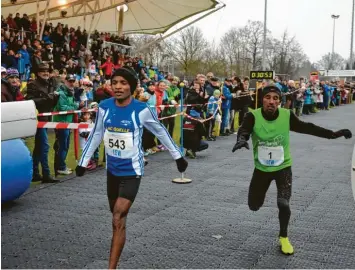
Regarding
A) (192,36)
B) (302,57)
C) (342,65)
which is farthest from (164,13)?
(342,65)

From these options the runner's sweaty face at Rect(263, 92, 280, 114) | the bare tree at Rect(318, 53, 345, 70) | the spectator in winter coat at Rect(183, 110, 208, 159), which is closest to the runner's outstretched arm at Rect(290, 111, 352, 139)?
the runner's sweaty face at Rect(263, 92, 280, 114)

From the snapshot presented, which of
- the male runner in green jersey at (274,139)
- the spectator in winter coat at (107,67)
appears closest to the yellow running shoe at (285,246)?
the male runner in green jersey at (274,139)

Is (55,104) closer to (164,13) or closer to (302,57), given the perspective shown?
(164,13)

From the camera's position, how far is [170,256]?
4.71m

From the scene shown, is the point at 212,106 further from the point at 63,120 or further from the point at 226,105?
the point at 63,120

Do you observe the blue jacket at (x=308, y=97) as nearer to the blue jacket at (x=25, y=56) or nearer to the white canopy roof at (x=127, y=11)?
the white canopy roof at (x=127, y=11)

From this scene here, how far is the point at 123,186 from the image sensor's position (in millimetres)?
4293

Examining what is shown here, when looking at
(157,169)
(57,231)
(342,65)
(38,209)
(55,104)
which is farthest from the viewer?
(342,65)

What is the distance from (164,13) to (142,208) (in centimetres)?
2549

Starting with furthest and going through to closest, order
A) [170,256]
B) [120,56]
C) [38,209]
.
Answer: [120,56] < [38,209] < [170,256]

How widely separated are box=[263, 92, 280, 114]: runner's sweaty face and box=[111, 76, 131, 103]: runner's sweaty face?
4.83 feet

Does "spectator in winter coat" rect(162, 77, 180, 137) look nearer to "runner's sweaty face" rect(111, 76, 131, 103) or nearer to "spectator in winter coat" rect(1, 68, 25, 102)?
"spectator in winter coat" rect(1, 68, 25, 102)

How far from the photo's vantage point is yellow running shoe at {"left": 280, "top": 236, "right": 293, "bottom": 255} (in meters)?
4.78

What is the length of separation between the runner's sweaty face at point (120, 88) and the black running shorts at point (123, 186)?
71 cm
